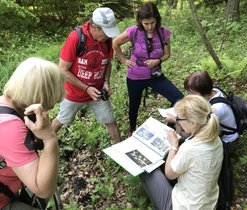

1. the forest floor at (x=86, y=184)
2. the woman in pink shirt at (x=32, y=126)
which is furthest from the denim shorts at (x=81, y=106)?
the woman in pink shirt at (x=32, y=126)

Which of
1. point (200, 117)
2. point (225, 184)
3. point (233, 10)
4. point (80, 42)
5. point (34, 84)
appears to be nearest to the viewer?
point (34, 84)

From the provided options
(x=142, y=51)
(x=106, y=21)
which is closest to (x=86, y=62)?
(x=106, y=21)

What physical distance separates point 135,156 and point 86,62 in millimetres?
→ 1224

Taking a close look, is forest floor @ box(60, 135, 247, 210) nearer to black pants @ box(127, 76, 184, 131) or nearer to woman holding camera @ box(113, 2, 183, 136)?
black pants @ box(127, 76, 184, 131)

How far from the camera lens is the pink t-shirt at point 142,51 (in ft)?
13.3

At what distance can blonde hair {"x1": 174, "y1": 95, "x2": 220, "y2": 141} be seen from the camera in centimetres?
258

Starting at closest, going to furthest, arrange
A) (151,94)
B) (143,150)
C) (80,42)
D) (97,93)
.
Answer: (143,150) < (80,42) < (97,93) < (151,94)

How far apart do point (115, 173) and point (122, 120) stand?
124 centimetres

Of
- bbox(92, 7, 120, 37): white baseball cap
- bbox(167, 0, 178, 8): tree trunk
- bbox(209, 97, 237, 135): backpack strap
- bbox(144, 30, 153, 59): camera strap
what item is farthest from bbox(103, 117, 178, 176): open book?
bbox(167, 0, 178, 8): tree trunk

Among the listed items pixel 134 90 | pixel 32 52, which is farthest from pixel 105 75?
pixel 32 52

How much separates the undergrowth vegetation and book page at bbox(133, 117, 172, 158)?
1.66 ft

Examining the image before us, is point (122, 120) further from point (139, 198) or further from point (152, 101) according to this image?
point (139, 198)

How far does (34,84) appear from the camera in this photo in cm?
185

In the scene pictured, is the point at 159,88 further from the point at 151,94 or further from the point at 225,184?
the point at 151,94
